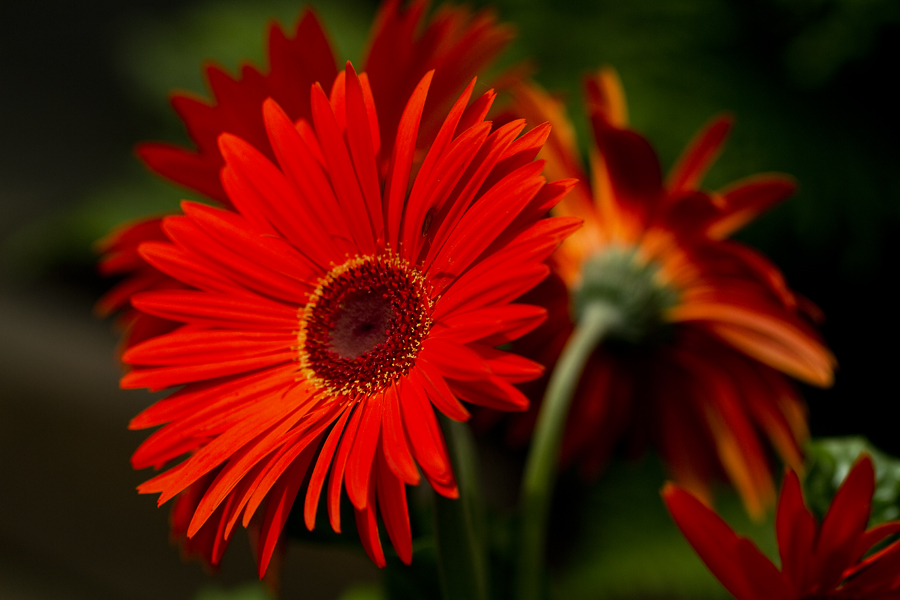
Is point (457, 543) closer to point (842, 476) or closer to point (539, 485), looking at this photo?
point (539, 485)

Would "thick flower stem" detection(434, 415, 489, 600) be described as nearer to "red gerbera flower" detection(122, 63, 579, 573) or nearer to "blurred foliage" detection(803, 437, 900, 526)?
"red gerbera flower" detection(122, 63, 579, 573)

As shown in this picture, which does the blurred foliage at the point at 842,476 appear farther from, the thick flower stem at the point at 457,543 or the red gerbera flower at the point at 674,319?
the thick flower stem at the point at 457,543

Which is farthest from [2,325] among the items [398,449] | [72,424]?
[398,449]

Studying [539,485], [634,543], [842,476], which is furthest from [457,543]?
[634,543]

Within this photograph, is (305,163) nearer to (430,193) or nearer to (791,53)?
(430,193)

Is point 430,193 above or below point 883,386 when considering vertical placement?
above

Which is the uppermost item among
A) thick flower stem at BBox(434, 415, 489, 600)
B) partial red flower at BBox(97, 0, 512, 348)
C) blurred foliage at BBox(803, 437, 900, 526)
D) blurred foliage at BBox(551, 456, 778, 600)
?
partial red flower at BBox(97, 0, 512, 348)

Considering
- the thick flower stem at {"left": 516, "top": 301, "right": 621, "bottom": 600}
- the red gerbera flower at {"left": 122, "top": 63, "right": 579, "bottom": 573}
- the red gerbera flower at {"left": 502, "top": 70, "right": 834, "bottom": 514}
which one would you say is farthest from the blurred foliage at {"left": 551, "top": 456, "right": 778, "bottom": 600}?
the red gerbera flower at {"left": 122, "top": 63, "right": 579, "bottom": 573}
